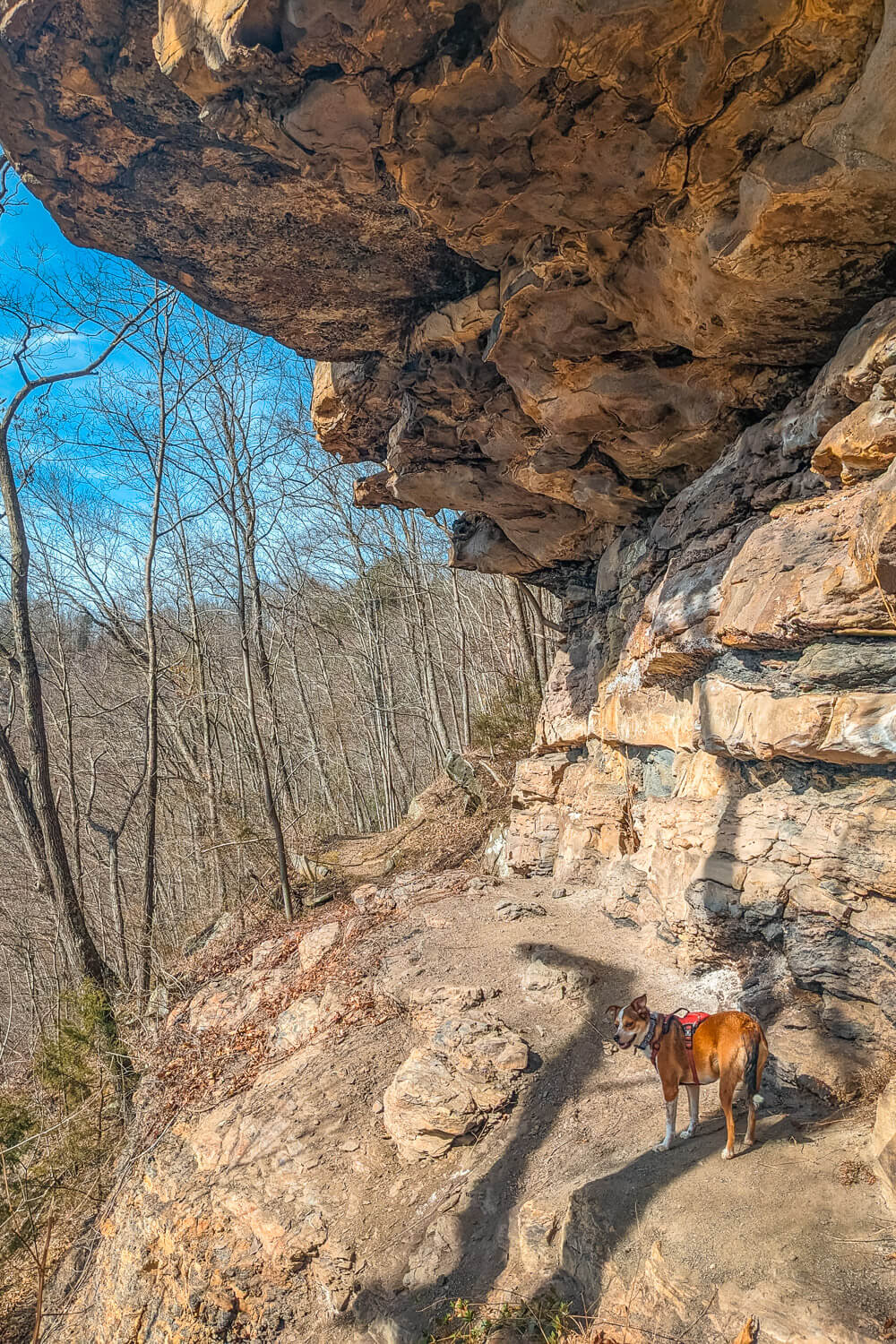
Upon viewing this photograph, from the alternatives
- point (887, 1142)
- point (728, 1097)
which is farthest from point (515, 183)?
point (887, 1142)

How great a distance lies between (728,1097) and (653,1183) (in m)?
0.63

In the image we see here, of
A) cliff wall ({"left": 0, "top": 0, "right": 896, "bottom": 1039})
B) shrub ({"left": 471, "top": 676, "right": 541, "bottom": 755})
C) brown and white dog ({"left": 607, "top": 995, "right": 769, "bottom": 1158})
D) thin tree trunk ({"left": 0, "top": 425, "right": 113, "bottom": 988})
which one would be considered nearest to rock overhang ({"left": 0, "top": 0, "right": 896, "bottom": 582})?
cliff wall ({"left": 0, "top": 0, "right": 896, "bottom": 1039})

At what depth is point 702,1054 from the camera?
3.65 meters

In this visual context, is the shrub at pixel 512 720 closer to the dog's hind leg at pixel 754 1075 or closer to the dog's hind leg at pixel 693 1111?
the dog's hind leg at pixel 693 1111

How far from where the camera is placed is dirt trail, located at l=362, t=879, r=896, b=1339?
275 cm

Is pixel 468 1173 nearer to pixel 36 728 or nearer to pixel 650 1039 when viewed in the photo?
pixel 650 1039

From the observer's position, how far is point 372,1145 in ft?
17.5

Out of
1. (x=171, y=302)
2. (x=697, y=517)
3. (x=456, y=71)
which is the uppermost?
(x=171, y=302)

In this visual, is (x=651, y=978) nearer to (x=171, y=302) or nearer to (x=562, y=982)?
(x=562, y=982)

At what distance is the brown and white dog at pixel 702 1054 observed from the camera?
3512 millimetres

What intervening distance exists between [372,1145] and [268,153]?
733 centimetres

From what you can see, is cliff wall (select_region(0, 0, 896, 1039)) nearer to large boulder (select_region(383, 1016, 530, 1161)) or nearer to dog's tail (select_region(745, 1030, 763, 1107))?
dog's tail (select_region(745, 1030, 763, 1107))

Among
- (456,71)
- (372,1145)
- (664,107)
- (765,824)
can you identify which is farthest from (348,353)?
(372,1145)

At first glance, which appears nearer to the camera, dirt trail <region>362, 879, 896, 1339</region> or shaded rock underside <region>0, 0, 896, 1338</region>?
dirt trail <region>362, 879, 896, 1339</region>
